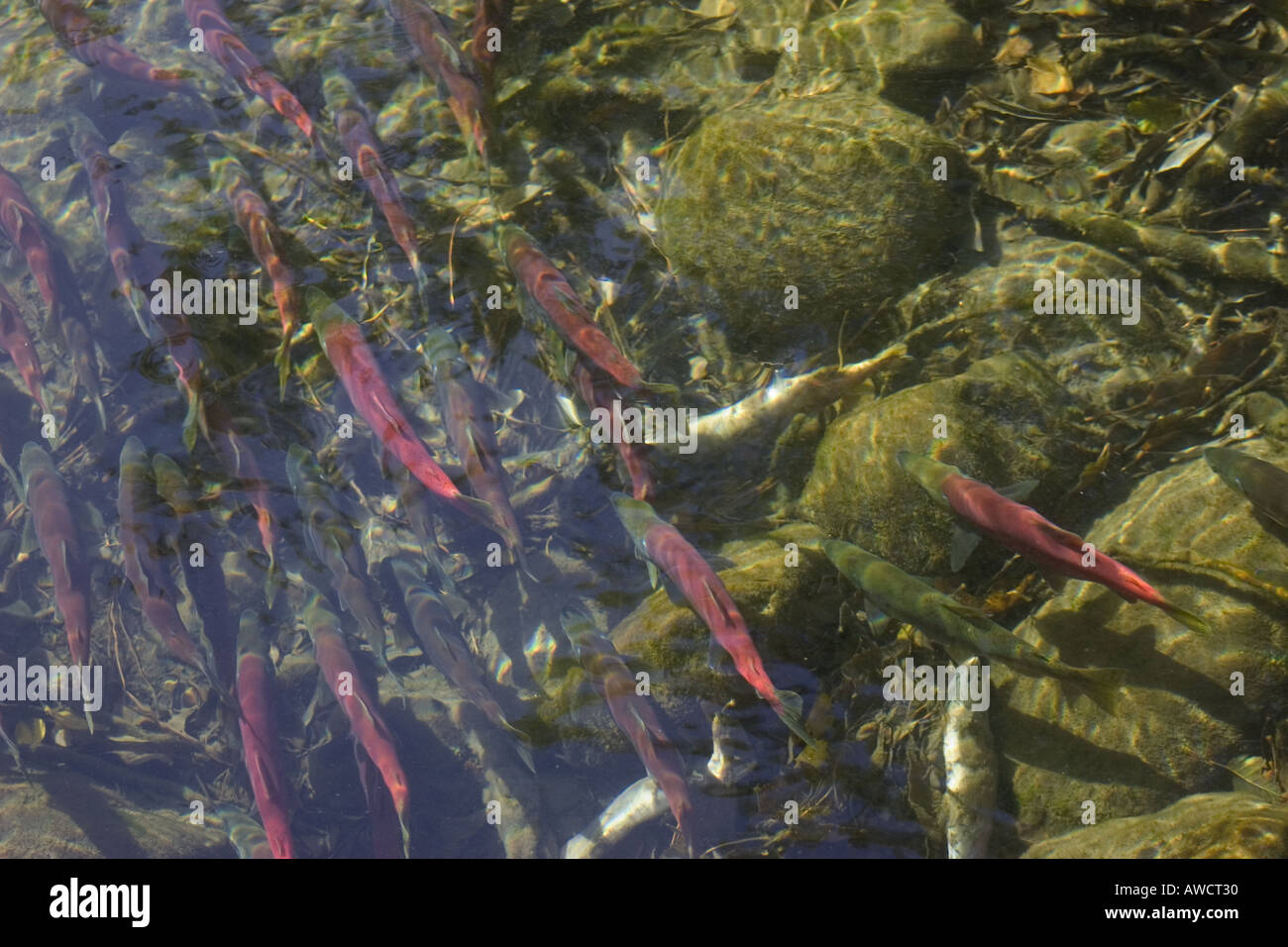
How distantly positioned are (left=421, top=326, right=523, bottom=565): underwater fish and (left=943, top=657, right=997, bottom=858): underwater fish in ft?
9.14

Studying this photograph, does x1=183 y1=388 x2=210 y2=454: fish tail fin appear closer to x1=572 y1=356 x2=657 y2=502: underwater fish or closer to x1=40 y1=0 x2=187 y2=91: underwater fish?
x1=572 y1=356 x2=657 y2=502: underwater fish

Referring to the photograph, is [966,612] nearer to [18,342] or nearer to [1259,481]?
[1259,481]

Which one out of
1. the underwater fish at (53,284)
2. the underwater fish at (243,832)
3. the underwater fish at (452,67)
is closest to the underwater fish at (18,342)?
the underwater fish at (53,284)

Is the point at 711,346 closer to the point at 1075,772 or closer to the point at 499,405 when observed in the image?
the point at 499,405

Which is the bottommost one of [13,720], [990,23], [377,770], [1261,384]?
[377,770]

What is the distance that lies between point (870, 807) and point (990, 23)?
5.24m

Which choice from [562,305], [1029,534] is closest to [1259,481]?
[1029,534]

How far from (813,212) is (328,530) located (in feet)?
12.5

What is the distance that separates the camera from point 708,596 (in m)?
4.00

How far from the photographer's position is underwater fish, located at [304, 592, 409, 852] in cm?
479

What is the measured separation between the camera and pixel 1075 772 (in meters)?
3.82

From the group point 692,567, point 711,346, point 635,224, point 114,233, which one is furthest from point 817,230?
point 114,233

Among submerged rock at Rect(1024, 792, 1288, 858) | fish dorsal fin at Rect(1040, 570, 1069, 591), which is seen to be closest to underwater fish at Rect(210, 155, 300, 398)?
fish dorsal fin at Rect(1040, 570, 1069, 591)
